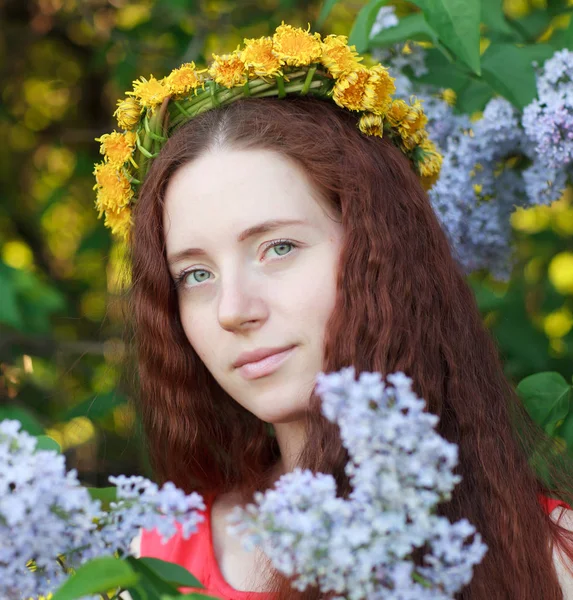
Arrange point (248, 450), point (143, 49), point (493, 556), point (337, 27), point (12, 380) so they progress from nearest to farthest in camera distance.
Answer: point (493, 556) < point (248, 450) < point (12, 380) < point (143, 49) < point (337, 27)

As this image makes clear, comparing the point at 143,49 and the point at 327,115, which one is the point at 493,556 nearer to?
the point at 327,115

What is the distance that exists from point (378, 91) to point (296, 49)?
0.15 m

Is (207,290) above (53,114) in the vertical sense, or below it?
below

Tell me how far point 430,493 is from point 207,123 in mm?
944

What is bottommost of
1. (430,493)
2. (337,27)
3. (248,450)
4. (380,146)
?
(430,493)

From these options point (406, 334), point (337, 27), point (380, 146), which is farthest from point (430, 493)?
point (337, 27)

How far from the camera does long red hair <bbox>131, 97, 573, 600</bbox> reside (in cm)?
129

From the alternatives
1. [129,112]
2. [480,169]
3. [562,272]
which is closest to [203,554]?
[129,112]

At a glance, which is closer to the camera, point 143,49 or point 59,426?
point 59,426

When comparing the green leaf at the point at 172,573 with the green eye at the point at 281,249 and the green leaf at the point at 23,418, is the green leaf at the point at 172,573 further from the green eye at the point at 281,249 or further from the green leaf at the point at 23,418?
the green leaf at the point at 23,418

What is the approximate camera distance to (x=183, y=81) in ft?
4.93

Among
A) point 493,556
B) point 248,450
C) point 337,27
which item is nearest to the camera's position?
point 493,556

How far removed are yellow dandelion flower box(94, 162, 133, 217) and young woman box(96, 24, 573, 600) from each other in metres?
0.06

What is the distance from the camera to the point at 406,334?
1.33 metres
